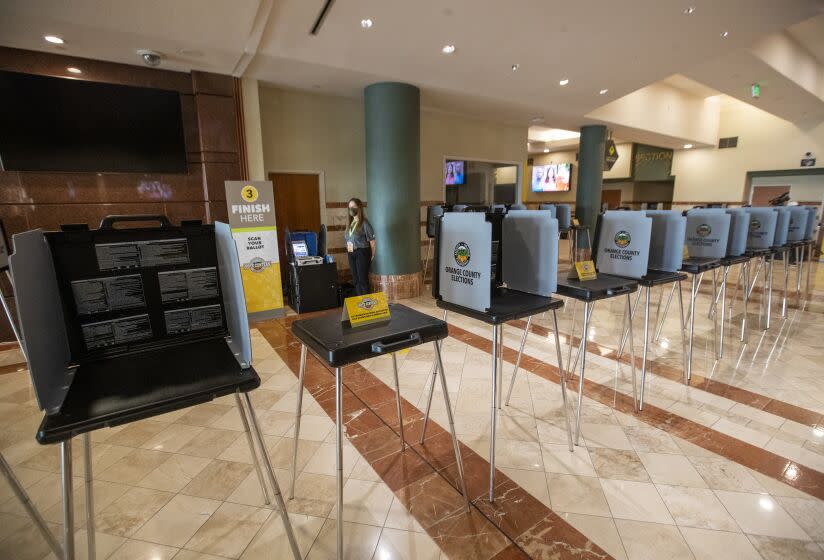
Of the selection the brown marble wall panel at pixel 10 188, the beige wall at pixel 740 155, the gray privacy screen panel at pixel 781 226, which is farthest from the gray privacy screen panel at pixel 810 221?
the brown marble wall panel at pixel 10 188

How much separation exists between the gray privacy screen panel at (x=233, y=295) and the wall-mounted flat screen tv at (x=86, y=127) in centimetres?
418

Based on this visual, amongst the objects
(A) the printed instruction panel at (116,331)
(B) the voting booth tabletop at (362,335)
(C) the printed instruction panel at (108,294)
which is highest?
(C) the printed instruction panel at (108,294)

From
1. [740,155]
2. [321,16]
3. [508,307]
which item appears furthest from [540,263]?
[740,155]

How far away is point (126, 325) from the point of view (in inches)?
50.2

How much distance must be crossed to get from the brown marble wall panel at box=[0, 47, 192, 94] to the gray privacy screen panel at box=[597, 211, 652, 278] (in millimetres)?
4940

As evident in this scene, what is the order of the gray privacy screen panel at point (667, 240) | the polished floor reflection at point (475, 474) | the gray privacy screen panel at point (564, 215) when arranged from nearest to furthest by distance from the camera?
the polished floor reflection at point (475, 474) < the gray privacy screen panel at point (667, 240) < the gray privacy screen panel at point (564, 215)

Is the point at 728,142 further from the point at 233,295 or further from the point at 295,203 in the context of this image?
the point at 233,295

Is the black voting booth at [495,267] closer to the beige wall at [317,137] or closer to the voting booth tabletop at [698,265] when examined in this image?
the voting booth tabletop at [698,265]

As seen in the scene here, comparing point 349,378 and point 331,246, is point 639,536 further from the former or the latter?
point 331,246

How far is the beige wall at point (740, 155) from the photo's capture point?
31.9ft

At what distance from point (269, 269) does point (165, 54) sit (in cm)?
250

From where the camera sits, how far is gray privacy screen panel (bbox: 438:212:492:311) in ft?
5.36

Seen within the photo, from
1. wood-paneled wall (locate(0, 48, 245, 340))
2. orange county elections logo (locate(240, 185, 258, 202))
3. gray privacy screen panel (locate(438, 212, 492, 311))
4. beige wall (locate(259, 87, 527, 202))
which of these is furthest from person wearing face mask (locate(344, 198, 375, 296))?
gray privacy screen panel (locate(438, 212, 492, 311))

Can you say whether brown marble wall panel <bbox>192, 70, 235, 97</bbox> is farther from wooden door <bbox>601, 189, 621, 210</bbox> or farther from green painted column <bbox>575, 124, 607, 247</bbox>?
wooden door <bbox>601, 189, 621, 210</bbox>
